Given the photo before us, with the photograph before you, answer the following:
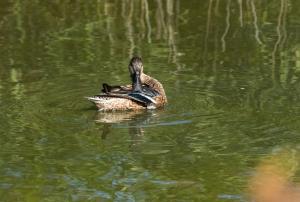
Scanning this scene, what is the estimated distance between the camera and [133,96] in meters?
11.7

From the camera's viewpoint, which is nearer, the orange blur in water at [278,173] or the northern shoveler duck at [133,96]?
the orange blur in water at [278,173]

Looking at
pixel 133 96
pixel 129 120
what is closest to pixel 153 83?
pixel 133 96

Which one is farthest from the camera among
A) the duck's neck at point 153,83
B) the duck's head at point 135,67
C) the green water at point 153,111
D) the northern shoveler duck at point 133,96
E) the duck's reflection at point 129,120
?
the duck's head at point 135,67

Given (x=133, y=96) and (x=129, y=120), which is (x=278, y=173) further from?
(x=133, y=96)

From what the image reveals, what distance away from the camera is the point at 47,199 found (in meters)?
8.44

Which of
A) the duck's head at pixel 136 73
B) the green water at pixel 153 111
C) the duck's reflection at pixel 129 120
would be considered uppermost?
the duck's head at pixel 136 73

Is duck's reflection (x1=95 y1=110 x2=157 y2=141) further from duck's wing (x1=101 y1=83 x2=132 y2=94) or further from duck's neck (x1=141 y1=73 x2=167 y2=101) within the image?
duck's neck (x1=141 y1=73 x2=167 y2=101)

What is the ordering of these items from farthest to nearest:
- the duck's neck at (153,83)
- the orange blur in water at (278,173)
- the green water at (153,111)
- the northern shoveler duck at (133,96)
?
the duck's neck at (153,83) < the northern shoveler duck at (133,96) < the green water at (153,111) < the orange blur in water at (278,173)

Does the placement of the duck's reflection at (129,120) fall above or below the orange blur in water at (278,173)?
below

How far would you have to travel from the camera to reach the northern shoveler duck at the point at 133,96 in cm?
1155

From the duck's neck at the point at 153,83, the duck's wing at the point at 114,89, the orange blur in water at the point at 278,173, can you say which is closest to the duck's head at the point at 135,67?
the duck's neck at the point at 153,83

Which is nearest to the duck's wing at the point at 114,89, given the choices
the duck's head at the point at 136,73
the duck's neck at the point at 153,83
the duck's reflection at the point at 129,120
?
the duck's head at the point at 136,73

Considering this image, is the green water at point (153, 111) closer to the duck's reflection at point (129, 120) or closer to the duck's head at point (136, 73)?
the duck's reflection at point (129, 120)

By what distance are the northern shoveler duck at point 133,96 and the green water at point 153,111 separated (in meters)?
0.18
